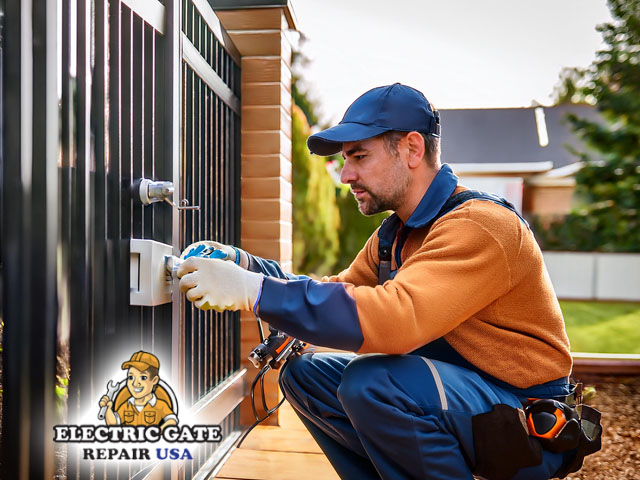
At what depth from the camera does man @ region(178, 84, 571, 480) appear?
1.39 metres

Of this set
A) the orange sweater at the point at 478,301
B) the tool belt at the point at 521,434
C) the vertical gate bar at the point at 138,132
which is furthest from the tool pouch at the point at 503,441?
the vertical gate bar at the point at 138,132

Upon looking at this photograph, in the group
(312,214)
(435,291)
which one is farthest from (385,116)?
(312,214)

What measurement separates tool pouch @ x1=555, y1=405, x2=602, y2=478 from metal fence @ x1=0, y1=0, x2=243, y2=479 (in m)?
1.12

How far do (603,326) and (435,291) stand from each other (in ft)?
29.9

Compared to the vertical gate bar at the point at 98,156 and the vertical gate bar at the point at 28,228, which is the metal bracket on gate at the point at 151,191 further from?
the vertical gate bar at the point at 28,228

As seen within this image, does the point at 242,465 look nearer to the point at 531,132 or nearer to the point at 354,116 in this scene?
the point at 354,116

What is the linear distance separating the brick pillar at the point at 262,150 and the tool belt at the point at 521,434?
58.3 inches

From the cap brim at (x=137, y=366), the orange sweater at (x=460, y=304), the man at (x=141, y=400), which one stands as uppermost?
the orange sweater at (x=460, y=304)

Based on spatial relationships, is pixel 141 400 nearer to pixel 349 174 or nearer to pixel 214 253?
pixel 214 253

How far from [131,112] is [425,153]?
0.82m

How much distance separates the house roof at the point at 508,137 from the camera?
618 inches

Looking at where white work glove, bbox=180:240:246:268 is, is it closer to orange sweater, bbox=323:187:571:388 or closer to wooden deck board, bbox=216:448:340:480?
orange sweater, bbox=323:187:571:388

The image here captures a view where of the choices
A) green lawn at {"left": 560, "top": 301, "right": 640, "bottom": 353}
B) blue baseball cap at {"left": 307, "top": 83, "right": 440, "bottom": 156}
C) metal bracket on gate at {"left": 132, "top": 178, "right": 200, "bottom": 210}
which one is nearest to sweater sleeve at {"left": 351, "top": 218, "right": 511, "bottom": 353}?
blue baseball cap at {"left": 307, "top": 83, "right": 440, "bottom": 156}

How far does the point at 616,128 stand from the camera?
771 centimetres
